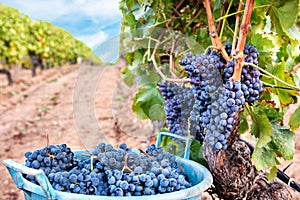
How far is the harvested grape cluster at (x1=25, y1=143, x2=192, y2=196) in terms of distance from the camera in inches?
51.8

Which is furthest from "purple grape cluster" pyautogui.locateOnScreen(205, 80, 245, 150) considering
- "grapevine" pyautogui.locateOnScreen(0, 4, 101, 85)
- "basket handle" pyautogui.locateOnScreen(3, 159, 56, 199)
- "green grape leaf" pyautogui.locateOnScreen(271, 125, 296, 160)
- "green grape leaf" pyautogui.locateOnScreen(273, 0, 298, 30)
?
"grapevine" pyautogui.locateOnScreen(0, 4, 101, 85)

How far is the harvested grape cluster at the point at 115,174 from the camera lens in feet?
4.32

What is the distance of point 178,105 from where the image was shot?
196cm

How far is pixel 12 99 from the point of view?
10281 millimetres

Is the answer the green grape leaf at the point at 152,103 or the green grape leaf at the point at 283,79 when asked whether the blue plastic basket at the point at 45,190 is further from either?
the green grape leaf at the point at 152,103

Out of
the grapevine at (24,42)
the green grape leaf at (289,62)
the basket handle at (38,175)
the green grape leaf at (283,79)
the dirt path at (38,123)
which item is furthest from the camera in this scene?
the grapevine at (24,42)

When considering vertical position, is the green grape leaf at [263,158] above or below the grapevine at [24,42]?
below

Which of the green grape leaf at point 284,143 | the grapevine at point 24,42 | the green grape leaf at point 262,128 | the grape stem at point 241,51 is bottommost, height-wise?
the green grape leaf at point 284,143

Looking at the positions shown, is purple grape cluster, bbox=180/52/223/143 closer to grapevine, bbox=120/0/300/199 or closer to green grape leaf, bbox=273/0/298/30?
grapevine, bbox=120/0/300/199

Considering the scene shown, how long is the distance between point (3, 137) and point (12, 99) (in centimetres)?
409

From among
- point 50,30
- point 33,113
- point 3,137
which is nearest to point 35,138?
point 3,137

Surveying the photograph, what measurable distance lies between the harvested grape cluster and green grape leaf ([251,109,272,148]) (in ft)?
1.22

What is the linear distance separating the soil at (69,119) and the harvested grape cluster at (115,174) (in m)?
0.17

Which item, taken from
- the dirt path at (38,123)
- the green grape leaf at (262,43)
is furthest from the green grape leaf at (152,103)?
the dirt path at (38,123)
